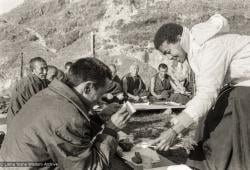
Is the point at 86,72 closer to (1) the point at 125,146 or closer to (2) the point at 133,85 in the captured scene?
(1) the point at 125,146

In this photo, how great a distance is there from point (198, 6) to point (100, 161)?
26.3m

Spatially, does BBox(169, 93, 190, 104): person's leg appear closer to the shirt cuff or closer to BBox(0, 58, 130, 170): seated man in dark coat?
the shirt cuff

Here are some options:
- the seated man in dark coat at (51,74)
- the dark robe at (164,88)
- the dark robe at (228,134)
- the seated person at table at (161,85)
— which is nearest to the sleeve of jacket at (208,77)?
the dark robe at (228,134)

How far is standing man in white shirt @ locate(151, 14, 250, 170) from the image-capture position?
2709 mm

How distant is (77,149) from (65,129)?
12 cm

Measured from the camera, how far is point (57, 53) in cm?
2528

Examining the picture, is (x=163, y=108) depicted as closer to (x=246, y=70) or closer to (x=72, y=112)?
(x=246, y=70)

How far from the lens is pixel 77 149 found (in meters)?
2.07

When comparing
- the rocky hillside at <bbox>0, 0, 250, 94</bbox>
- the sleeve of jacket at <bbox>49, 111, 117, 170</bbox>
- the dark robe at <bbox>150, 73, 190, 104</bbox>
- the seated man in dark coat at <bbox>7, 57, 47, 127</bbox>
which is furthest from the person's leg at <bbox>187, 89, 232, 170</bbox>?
the rocky hillside at <bbox>0, 0, 250, 94</bbox>

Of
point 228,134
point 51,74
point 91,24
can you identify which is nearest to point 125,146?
point 228,134

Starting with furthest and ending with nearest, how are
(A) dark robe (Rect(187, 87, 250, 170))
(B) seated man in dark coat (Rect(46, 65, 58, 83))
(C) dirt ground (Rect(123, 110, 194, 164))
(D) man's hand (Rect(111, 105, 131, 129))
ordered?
(B) seated man in dark coat (Rect(46, 65, 58, 83)), (C) dirt ground (Rect(123, 110, 194, 164)), (A) dark robe (Rect(187, 87, 250, 170)), (D) man's hand (Rect(111, 105, 131, 129))

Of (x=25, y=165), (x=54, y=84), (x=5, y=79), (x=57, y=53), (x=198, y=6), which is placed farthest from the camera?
(x=198, y=6)

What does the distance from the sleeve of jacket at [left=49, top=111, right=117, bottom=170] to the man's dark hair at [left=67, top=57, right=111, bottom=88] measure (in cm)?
23

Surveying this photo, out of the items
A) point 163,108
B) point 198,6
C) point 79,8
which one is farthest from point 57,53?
point 163,108
